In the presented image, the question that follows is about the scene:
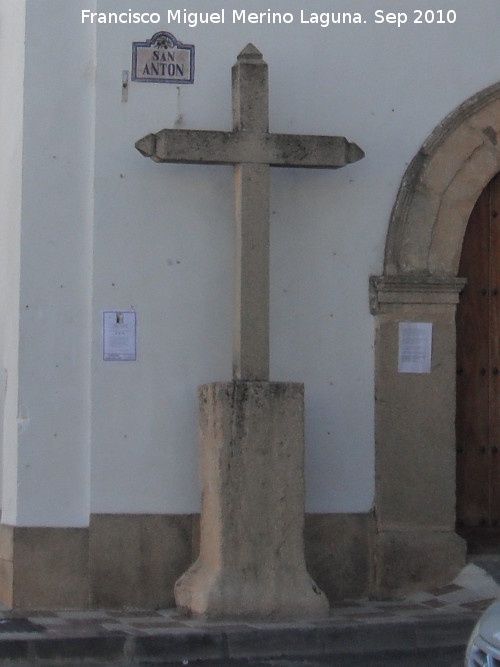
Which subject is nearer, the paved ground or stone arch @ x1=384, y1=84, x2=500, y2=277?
the paved ground

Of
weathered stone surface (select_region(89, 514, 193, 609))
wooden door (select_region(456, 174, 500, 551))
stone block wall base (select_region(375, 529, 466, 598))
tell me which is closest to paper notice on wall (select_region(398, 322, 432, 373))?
wooden door (select_region(456, 174, 500, 551))

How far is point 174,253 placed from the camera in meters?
8.07

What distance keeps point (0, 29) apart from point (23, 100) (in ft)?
4.98

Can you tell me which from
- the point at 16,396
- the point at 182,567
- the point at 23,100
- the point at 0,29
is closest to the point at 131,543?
the point at 182,567

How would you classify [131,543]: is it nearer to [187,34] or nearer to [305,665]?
[305,665]

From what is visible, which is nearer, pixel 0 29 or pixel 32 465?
pixel 32 465

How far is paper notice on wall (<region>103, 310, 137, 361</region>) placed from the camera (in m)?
7.99

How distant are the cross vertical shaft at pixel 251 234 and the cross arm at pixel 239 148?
6cm

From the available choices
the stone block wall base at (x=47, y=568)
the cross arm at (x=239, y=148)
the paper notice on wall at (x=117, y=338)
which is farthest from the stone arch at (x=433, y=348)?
the stone block wall base at (x=47, y=568)

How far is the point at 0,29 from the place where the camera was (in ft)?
30.7

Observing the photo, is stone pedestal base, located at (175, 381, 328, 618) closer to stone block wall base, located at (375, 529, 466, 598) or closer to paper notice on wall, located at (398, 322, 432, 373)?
stone block wall base, located at (375, 529, 466, 598)

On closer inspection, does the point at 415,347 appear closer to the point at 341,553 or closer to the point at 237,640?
the point at 341,553

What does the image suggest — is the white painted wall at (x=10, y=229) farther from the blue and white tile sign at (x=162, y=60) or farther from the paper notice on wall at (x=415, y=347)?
the paper notice on wall at (x=415, y=347)

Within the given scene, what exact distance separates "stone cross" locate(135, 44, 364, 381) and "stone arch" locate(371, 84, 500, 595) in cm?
81
